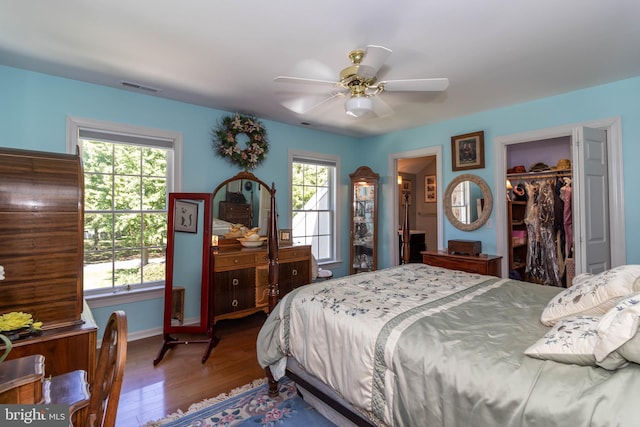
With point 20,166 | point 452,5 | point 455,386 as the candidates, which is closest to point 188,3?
point 20,166

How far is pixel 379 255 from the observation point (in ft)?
16.3

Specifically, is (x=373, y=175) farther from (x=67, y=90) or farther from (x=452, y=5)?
(x=67, y=90)

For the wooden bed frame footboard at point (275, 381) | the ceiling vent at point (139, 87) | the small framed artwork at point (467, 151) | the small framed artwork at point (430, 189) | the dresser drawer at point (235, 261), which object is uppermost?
the ceiling vent at point (139, 87)

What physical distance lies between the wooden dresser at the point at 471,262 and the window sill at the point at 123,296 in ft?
10.8

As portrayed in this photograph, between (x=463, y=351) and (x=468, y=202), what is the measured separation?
10.2ft

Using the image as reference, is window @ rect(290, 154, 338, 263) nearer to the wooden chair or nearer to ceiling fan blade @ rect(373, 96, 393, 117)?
ceiling fan blade @ rect(373, 96, 393, 117)

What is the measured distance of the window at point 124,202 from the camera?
305 cm

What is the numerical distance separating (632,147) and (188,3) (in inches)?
153

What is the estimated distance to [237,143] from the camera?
12.5 ft

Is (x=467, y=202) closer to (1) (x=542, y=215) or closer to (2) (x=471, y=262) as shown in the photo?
(2) (x=471, y=262)

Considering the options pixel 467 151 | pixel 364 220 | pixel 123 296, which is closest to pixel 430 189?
pixel 364 220

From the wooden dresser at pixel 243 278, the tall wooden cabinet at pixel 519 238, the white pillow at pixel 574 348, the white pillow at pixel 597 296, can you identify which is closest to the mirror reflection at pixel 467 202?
the tall wooden cabinet at pixel 519 238

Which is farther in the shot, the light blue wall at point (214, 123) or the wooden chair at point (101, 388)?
the light blue wall at point (214, 123)

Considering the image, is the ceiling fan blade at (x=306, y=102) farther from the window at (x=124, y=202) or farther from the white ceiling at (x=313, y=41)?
the window at (x=124, y=202)
